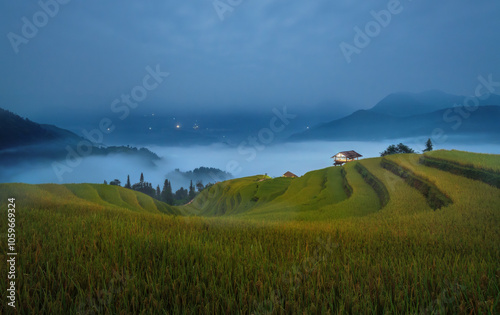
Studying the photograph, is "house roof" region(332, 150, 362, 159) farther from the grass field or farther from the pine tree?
the pine tree

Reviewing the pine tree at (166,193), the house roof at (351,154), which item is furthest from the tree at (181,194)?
the house roof at (351,154)

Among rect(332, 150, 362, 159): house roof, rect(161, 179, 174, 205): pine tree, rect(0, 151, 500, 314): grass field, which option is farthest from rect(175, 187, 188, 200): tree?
rect(0, 151, 500, 314): grass field

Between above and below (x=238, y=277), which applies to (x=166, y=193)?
above

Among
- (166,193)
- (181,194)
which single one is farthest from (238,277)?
(181,194)

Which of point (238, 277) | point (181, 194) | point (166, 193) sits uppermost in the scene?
point (166, 193)

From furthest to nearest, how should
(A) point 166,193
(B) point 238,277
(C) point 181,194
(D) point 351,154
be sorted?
(C) point 181,194 → (A) point 166,193 → (D) point 351,154 → (B) point 238,277

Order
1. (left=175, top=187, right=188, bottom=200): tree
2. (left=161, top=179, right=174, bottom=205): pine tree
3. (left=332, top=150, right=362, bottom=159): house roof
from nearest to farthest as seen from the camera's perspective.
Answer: (left=332, top=150, right=362, bottom=159): house roof → (left=161, top=179, right=174, bottom=205): pine tree → (left=175, top=187, right=188, bottom=200): tree

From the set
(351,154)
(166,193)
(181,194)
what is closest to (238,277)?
A: (351,154)

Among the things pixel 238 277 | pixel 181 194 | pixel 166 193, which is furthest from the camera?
pixel 181 194

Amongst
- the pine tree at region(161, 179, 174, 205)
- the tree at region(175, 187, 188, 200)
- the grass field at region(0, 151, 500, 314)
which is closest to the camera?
the grass field at region(0, 151, 500, 314)

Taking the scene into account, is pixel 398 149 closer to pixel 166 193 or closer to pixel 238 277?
pixel 238 277

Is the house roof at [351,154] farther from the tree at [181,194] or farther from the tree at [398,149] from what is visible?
the tree at [181,194]

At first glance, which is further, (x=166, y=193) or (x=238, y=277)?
(x=166, y=193)

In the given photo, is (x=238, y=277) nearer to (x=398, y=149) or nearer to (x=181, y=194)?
(x=398, y=149)
